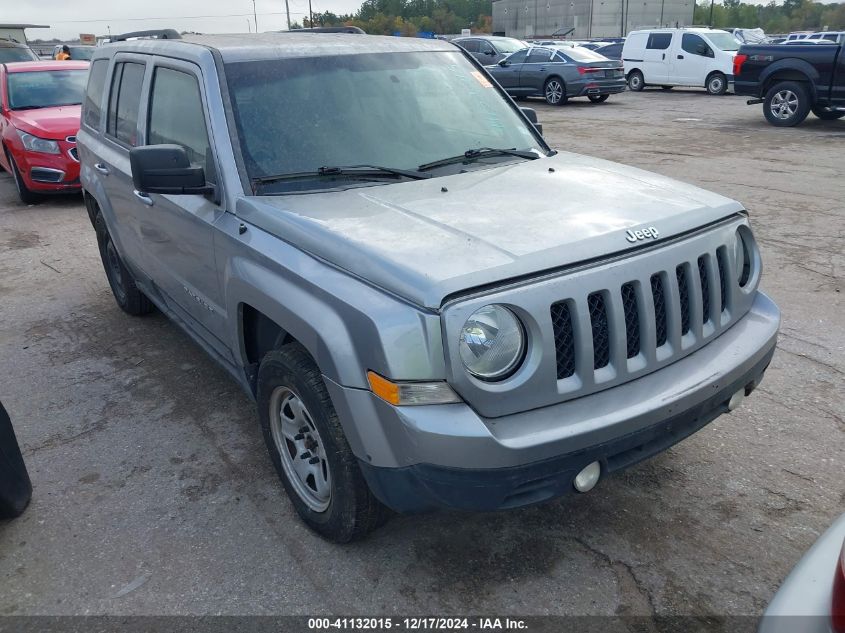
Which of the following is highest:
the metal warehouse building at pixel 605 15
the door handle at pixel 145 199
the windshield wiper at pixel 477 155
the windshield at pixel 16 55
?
the metal warehouse building at pixel 605 15

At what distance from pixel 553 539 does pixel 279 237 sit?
164 centimetres

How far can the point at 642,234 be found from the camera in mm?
2670

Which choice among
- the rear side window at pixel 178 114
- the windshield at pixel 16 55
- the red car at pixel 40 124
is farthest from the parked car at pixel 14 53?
the rear side window at pixel 178 114

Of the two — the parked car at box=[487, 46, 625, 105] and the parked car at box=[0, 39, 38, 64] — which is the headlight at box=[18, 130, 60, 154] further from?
the parked car at box=[487, 46, 625, 105]

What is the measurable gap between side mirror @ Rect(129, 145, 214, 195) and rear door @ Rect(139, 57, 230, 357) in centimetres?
13

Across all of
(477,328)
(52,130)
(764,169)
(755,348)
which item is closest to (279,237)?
(477,328)

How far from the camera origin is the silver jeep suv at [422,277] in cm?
235

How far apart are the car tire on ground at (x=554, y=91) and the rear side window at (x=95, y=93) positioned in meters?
16.2

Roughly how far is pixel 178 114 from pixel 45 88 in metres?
8.21

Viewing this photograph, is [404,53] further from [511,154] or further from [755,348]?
[755,348]

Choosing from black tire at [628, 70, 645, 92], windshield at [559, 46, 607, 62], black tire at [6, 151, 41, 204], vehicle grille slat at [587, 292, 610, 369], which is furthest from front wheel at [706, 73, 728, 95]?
vehicle grille slat at [587, 292, 610, 369]

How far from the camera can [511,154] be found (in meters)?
3.79

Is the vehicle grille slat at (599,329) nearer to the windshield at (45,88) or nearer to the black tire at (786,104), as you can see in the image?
the windshield at (45,88)

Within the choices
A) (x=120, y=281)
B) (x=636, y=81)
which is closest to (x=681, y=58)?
(x=636, y=81)
